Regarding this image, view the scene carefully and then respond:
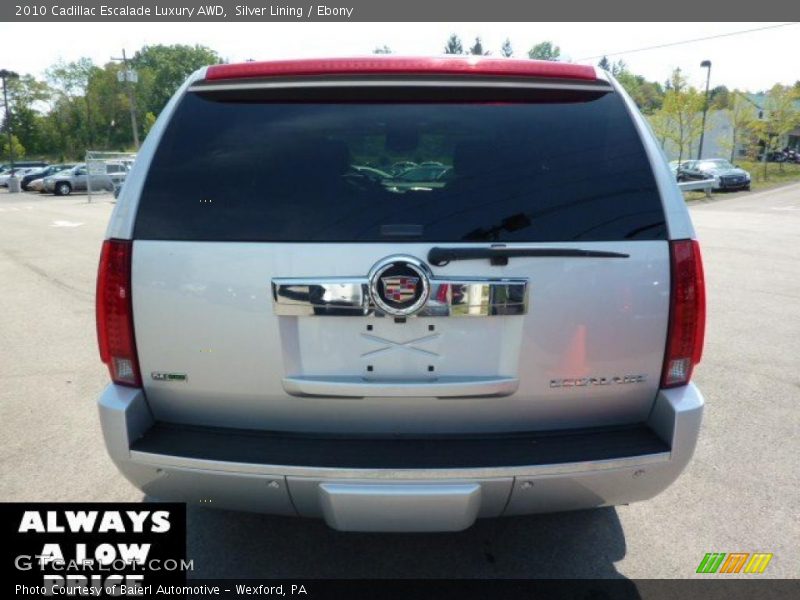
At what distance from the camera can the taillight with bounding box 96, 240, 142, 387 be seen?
2121mm

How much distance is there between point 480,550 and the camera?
8.95ft

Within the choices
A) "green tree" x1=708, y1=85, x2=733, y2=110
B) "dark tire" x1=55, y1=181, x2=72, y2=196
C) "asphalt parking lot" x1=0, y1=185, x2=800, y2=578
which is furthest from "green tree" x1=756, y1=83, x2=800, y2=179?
"dark tire" x1=55, y1=181, x2=72, y2=196

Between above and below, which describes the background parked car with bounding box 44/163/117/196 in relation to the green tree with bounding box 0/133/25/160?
below

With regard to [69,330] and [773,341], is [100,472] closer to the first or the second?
[69,330]

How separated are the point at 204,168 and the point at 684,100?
46698 millimetres

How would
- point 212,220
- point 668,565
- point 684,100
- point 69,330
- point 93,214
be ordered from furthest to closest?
point 684,100 < point 93,214 < point 69,330 < point 668,565 < point 212,220

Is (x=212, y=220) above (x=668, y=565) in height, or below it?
above

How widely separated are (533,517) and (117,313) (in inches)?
86.4

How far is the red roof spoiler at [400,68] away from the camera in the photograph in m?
2.19

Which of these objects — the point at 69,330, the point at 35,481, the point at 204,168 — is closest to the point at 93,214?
the point at 69,330

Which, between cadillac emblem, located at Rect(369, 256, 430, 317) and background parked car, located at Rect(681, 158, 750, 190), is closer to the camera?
cadillac emblem, located at Rect(369, 256, 430, 317)

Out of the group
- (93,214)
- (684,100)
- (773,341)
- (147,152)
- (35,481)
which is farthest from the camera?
(684,100)

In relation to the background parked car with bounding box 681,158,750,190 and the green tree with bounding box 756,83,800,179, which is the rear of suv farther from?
the green tree with bounding box 756,83,800,179

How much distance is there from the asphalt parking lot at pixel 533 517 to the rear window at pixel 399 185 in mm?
1524
